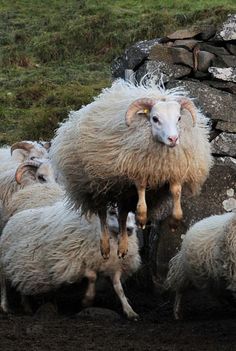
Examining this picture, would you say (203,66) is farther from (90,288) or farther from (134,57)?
(90,288)

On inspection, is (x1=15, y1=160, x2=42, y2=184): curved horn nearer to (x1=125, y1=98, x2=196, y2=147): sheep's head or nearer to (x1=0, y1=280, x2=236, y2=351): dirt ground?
(x1=0, y1=280, x2=236, y2=351): dirt ground

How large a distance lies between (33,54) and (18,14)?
632 centimetres

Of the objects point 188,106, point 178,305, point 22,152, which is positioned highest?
point 188,106

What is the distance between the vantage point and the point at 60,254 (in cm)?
1145

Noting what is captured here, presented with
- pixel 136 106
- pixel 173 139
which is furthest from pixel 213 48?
pixel 173 139

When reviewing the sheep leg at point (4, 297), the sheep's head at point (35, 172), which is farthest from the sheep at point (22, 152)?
the sheep leg at point (4, 297)

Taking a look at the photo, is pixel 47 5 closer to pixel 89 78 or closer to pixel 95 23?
pixel 95 23

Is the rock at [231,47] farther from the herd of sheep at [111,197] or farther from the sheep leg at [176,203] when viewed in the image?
the sheep leg at [176,203]

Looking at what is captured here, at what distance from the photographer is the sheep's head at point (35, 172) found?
13875mm

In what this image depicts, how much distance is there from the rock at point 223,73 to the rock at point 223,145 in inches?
35.2

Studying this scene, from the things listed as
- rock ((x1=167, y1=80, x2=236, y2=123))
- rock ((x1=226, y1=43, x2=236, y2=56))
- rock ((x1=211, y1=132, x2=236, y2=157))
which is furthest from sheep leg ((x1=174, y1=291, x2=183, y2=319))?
rock ((x1=226, y1=43, x2=236, y2=56))

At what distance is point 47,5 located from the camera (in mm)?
34656

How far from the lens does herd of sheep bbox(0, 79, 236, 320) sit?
869cm

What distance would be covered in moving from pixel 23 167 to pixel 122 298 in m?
3.28
